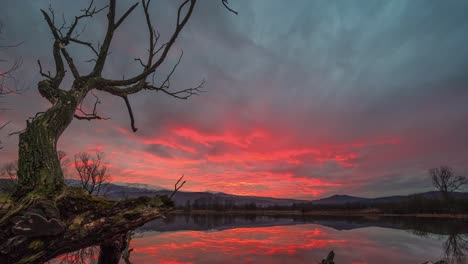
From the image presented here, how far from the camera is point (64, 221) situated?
9.55 feet

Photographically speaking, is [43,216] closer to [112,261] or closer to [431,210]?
[112,261]

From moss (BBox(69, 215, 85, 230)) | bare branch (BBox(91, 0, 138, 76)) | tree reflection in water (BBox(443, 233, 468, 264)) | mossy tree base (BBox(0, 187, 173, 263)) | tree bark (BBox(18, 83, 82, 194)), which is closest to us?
mossy tree base (BBox(0, 187, 173, 263))

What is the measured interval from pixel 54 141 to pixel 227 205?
553 ft

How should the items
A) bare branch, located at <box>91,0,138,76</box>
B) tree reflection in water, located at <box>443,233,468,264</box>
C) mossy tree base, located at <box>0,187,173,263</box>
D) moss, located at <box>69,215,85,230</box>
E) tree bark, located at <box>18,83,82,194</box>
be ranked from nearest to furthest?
mossy tree base, located at <box>0,187,173,263</box>, moss, located at <box>69,215,85,230</box>, tree bark, located at <box>18,83,82,194</box>, bare branch, located at <box>91,0,138,76</box>, tree reflection in water, located at <box>443,233,468,264</box>

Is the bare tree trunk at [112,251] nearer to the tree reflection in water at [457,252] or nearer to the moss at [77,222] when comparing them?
the moss at [77,222]

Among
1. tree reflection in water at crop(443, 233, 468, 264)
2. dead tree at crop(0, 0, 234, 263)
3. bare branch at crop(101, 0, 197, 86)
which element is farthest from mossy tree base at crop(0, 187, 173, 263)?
tree reflection in water at crop(443, 233, 468, 264)

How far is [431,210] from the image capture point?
304ft

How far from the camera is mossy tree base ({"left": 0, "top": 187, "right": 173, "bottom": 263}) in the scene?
2.56 metres

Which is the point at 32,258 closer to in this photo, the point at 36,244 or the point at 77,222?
the point at 36,244

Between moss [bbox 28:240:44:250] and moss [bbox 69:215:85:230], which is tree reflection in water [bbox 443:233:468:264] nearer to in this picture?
moss [bbox 69:215:85:230]

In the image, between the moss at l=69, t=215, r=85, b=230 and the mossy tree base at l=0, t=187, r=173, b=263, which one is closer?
the mossy tree base at l=0, t=187, r=173, b=263

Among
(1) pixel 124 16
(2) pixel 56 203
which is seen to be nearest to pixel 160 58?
(1) pixel 124 16

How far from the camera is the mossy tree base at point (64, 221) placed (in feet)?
8.41

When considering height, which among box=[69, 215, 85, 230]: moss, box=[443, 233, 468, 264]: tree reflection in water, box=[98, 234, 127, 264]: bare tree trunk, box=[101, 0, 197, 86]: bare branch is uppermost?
box=[101, 0, 197, 86]: bare branch
